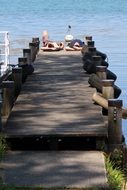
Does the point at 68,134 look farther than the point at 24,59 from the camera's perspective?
No

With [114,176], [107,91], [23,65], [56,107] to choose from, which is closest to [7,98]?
[56,107]

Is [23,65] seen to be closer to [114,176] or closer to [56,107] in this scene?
[56,107]

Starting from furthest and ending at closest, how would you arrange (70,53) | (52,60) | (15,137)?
(70,53) < (52,60) < (15,137)

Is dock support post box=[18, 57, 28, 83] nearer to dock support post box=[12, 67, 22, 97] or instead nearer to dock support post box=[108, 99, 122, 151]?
dock support post box=[12, 67, 22, 97]

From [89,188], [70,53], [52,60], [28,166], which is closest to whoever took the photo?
[89,188]

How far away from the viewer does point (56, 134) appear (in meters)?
9.57

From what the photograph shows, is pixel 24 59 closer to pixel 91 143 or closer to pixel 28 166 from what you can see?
pixel 91 143

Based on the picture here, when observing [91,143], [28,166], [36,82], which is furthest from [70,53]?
[28,166]

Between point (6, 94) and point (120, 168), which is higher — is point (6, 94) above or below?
above

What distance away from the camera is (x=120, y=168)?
380 inches

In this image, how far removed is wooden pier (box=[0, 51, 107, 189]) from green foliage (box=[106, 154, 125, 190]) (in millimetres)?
95

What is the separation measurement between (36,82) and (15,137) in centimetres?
580

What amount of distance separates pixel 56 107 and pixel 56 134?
219 cm

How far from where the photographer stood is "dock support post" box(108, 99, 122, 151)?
9656 mm
